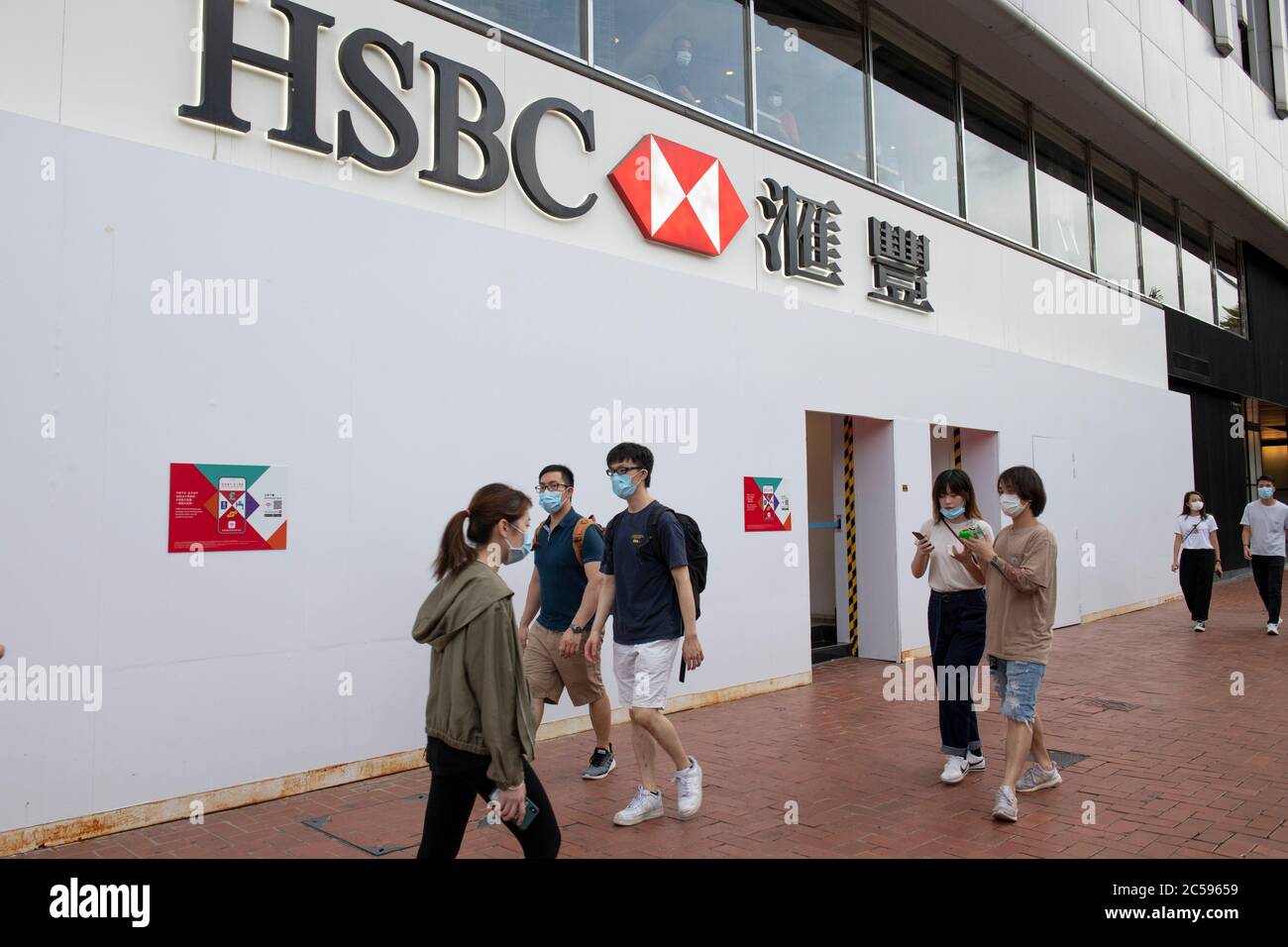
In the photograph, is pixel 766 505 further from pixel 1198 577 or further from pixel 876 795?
pixel 1198 577

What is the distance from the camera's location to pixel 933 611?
5.55 meters

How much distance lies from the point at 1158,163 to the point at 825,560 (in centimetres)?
988

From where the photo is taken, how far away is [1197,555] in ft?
38.3

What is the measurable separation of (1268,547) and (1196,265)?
8.88m

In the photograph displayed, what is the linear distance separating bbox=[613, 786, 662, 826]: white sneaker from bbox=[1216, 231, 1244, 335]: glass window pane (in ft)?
61.6

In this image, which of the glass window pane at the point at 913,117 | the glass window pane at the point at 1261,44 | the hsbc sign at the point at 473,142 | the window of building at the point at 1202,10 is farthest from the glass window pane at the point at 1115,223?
the hsbc sign at the point at 473,142

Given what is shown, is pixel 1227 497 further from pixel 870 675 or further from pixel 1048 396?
pixel 870 675

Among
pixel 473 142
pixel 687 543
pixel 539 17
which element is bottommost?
pixel 687 543

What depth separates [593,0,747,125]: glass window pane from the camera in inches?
306

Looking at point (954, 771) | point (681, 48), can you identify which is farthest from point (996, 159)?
point (954, 771)

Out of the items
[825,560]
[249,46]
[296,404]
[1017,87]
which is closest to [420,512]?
[296,404]

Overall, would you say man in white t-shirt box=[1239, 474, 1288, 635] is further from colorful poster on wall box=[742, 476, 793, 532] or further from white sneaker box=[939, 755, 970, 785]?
white sneaker box=[939, 755, 970, 785]

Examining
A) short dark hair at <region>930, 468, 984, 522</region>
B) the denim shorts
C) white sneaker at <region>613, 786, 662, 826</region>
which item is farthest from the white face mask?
white sneaker at <region>613, 786, 662, 826</region>

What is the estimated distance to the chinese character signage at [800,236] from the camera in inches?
348
